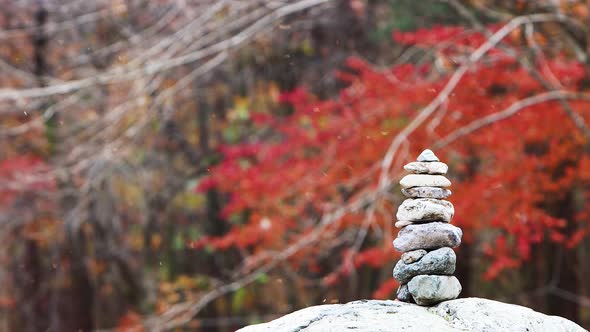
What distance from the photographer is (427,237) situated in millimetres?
2723

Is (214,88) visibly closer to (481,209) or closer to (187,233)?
(187,233)

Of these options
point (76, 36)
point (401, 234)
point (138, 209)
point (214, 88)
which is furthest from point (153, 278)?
point (401, 234)

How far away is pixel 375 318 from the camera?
253 cm

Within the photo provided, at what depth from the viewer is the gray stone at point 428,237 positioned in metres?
2.72

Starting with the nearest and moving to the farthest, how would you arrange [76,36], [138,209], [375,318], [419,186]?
[375,318]
[419,186]
[76,36]
[138,209]

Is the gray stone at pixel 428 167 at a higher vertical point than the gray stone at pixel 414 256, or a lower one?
higher

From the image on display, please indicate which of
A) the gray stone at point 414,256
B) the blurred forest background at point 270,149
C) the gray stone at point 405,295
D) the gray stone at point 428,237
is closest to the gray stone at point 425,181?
the gray stone at point 428,237

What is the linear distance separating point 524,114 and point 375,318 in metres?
5.22

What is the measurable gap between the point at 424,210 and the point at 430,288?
0.30 m

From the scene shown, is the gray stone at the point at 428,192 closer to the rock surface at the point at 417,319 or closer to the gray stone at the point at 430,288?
the gray stone at the point at 430,288

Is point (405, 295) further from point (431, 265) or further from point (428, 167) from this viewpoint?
point (428, 167)

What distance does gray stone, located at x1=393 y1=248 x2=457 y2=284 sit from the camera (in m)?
2.71

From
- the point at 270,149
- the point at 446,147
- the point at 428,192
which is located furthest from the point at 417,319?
the point at 270,149

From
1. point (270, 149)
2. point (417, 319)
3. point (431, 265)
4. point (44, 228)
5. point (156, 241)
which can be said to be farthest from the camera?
point (156, 241)
